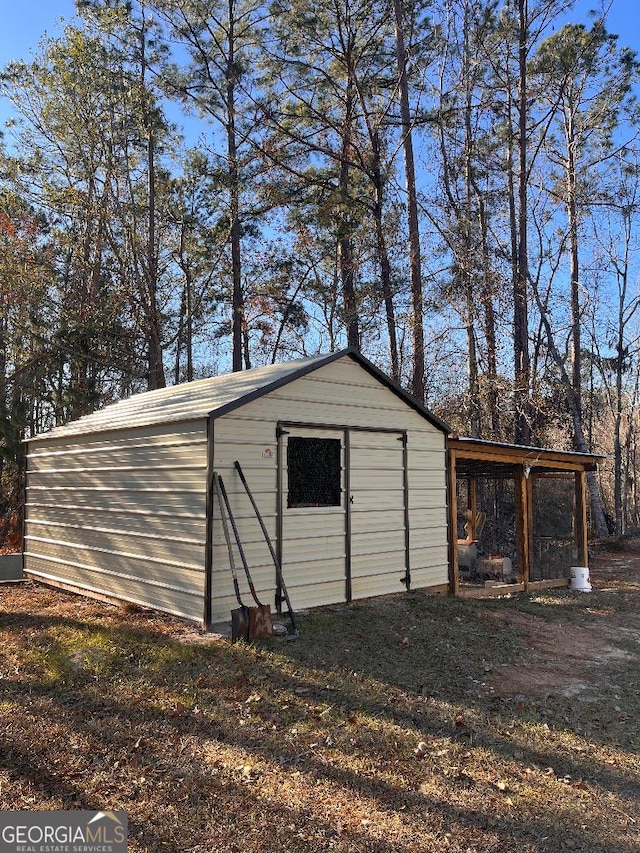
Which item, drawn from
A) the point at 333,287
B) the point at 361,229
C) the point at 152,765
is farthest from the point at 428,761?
the point at 333,287

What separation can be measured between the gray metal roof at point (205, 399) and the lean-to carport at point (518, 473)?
826mm

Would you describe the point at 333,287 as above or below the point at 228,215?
below

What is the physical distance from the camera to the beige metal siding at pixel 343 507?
20.4 feet

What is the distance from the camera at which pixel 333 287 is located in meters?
18.4

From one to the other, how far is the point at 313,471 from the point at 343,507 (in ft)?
1.91

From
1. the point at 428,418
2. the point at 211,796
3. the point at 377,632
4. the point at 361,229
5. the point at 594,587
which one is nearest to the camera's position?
the point at 211,796

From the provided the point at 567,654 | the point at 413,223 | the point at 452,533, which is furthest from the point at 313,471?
the point at 413,223

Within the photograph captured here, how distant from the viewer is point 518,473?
33.7 feet

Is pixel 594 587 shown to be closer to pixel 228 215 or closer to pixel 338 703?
pixel 338 703

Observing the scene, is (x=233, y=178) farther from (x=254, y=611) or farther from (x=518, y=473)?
(x=254, y=611)

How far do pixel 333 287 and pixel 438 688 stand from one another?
15.0 meters

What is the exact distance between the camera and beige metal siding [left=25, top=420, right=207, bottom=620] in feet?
20.2

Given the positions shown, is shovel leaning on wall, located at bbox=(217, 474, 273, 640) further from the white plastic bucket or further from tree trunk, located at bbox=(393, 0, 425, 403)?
tree trunk, located at bbox=(393, 0, 425, 403)

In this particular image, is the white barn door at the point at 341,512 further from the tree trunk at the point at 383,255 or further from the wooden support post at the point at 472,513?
the tree trunk at the point at 383,255
